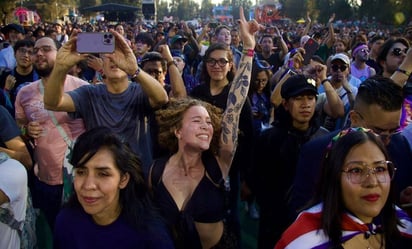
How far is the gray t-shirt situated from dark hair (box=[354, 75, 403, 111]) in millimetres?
1518

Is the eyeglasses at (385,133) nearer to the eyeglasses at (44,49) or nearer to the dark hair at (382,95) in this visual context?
the dark hair at (382,95)

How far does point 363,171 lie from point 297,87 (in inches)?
59.6

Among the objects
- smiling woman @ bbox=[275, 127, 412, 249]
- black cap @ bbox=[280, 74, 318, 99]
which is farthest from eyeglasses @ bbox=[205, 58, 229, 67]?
smiling woman @ bbox=[275, 127, 412, 249]

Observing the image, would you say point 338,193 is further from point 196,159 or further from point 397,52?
point 397,52

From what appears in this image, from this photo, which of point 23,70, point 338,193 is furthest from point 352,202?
point 23,70

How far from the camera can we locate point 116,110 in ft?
10.1

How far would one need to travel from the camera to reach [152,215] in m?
2.08

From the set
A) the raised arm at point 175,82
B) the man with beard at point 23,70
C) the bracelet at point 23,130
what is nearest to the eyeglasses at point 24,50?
the man with beard at point 23,70

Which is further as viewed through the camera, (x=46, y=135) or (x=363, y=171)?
(x=46, y=135)

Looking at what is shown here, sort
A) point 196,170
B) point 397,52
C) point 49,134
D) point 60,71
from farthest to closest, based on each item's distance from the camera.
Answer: point 397,52, point 49,134, point 60,71, point 196,170

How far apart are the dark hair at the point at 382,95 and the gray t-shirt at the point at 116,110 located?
152 cm

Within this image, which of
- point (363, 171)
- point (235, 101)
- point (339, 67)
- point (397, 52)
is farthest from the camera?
point (397, 52)

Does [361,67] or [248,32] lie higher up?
[248,32]

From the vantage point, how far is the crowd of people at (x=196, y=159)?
1839 mm
